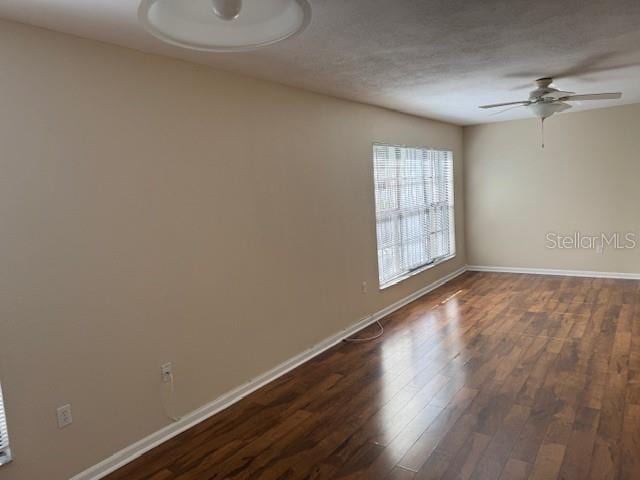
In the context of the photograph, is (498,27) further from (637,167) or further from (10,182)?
(637,167)

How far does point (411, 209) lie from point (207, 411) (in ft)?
11.9

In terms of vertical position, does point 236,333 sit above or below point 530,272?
above

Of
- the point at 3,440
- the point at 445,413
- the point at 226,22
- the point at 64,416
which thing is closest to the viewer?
the point at 226,22

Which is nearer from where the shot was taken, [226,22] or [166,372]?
[226,22]

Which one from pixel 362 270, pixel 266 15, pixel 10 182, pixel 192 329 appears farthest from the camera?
pixel 362 270

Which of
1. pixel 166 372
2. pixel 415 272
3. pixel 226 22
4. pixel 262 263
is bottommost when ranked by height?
pixel 415 272

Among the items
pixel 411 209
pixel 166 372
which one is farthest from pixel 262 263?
pixel 411 209

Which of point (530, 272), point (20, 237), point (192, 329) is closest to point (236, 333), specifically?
point (192, 329)

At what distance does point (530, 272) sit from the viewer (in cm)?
672

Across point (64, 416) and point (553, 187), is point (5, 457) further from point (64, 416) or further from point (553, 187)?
point (553, 187)

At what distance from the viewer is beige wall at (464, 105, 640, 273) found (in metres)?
5.92

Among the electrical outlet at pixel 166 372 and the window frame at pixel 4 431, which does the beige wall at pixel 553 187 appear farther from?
the window frame at pixel 4 431

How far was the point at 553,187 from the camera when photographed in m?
6.41

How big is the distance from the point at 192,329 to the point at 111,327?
55cm
